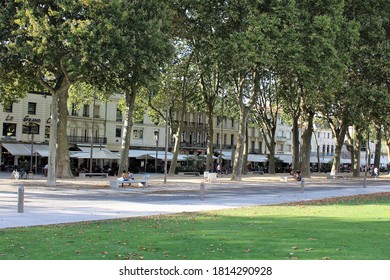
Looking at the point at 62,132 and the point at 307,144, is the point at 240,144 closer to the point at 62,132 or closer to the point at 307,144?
the point at 307,144

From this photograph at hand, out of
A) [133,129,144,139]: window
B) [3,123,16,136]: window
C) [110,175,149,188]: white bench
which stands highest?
[133,129,144,139]: window

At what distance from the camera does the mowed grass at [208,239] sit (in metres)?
8.66

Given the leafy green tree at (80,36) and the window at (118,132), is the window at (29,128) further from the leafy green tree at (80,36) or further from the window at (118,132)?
the leafy green tree at (80,36)

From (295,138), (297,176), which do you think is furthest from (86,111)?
(297,176)

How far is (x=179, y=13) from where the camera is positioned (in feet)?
118

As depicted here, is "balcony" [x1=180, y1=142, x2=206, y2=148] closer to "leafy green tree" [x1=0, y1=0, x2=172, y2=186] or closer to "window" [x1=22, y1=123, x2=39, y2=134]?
"window" [x1=22, y1=123, x2=39, y2=134]

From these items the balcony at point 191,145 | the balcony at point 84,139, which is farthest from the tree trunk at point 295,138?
the balcony at point 191,145

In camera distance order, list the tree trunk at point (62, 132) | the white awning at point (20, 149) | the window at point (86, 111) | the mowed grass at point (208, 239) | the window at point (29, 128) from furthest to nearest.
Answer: the window at point (86, 111) → the window at point (29, 128) → the white awning at point (20, 149) → the tree trunk at point (62, 132) → the mowed grass at point (208, 239)

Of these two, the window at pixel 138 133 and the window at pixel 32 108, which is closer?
the window at pixel 32 108

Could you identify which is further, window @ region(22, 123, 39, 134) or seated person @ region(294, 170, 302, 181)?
window @ region(22, 123, 39, 134)

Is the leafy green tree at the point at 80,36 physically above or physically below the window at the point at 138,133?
above

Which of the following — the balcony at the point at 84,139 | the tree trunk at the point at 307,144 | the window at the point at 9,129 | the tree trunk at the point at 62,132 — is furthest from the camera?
the balcony at the point at 84,139

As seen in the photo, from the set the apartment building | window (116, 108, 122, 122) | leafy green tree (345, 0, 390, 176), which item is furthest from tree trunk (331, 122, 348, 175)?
window (116, 108, 122, 122)

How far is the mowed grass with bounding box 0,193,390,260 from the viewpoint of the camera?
8656 mm
